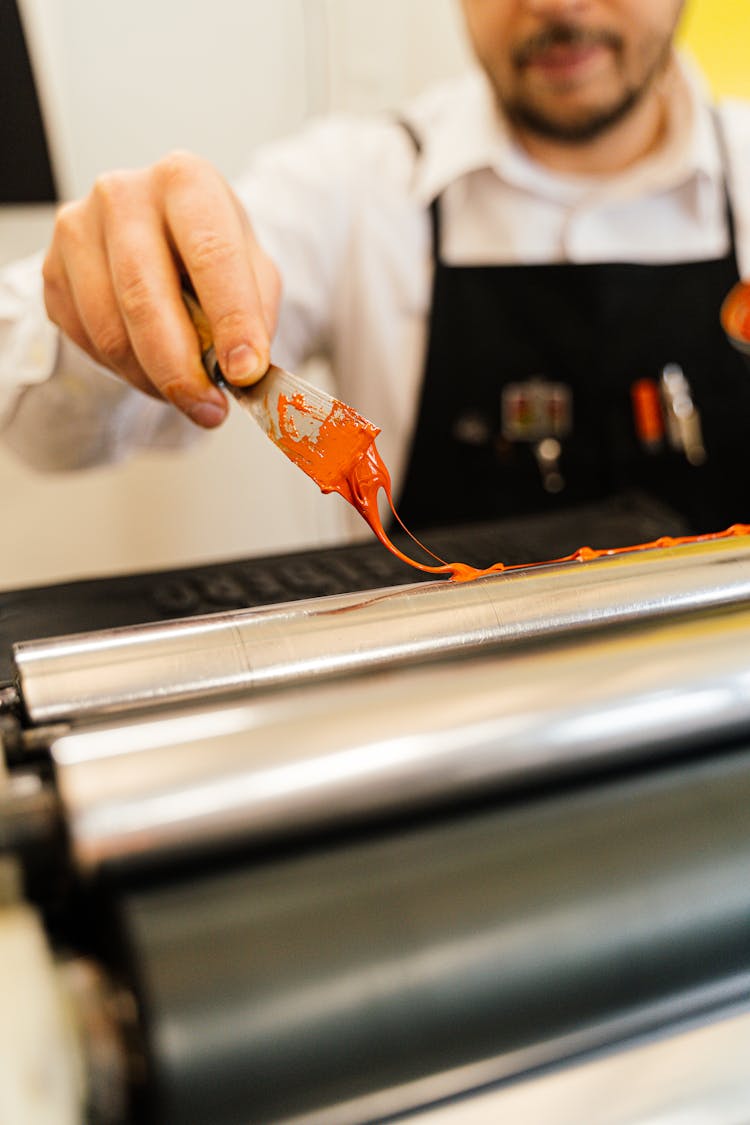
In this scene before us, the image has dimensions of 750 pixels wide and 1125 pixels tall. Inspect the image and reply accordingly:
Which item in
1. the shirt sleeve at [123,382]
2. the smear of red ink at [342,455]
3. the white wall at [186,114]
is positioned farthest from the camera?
the white wall at [186,114]

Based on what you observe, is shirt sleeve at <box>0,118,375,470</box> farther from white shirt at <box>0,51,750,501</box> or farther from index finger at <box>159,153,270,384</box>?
index finger at <box>159,153,270,384</box>

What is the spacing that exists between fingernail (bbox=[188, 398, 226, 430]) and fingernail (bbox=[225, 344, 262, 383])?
8 centimetres

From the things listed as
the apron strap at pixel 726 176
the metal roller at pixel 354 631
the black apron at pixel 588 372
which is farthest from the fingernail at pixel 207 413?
the apron strap at pixel 726 176

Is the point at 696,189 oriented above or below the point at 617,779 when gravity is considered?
above

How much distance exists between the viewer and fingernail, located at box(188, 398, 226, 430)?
633mm

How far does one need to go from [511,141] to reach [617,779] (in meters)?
1.15

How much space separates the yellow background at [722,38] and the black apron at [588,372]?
39.1 inches

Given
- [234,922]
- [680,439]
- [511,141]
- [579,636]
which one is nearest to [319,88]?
[511,141]

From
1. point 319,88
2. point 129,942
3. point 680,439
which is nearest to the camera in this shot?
point 129,942

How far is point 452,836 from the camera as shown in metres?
0.34

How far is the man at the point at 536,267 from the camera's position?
1182 millimetres

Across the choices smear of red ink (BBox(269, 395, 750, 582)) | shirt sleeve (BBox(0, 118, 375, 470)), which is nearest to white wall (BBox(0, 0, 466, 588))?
shirt sleeve (BBox(0, 118, 375, 470))

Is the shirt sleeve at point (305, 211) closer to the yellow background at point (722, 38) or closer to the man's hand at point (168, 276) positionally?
the man's hand at point (168, 276)

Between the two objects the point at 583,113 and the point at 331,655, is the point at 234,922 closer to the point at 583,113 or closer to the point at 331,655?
the point at 331,655
